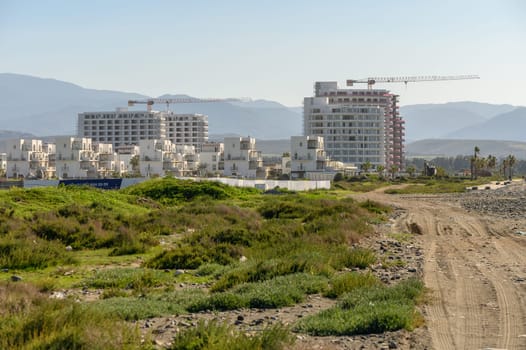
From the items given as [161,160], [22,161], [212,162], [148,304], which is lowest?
[148,304]

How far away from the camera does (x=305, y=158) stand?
154 m

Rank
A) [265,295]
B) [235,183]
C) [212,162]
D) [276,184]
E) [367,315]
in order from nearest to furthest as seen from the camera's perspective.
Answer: [367,315] < [265,295] < [235,183] < [276,184] < [212,162]

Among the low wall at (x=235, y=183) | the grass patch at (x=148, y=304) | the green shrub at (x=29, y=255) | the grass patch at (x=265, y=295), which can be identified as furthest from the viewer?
the low wall at (x=235, y=183)

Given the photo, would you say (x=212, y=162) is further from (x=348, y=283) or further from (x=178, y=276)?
(x=348, y=283)

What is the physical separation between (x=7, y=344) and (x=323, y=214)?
A: 2922 centimetres

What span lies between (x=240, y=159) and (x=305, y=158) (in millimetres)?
12582

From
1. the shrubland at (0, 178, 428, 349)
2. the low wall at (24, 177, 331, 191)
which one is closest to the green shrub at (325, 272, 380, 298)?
the shrubland at (0, 178, 428, 349)

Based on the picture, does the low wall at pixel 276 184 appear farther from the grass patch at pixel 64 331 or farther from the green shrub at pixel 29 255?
the grass patch at pixel 64 331

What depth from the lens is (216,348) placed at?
9.48m

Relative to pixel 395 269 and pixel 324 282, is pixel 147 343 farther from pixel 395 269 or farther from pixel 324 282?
pixel 395 269

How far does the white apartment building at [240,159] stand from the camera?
154875 millimetres

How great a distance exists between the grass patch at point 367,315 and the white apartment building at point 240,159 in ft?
455

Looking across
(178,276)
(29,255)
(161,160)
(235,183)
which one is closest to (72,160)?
(161,160)

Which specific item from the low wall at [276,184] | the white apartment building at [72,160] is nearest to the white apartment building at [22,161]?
the white apartment building at [72,160]
